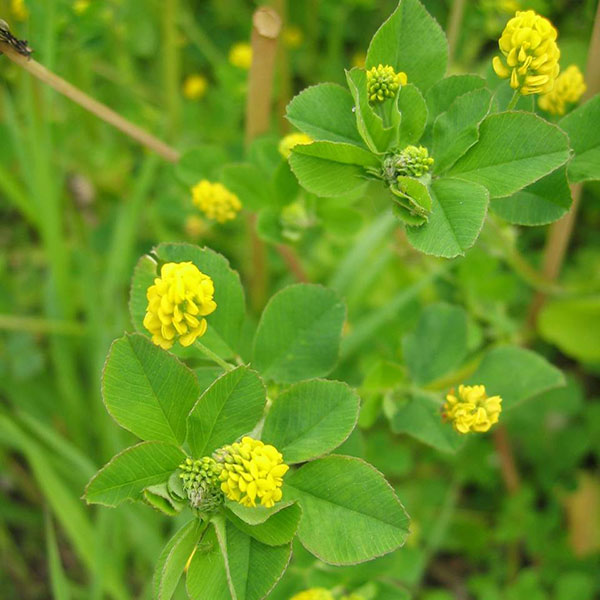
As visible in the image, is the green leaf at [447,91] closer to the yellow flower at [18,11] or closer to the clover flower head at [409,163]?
the clover flower head at [409,163]

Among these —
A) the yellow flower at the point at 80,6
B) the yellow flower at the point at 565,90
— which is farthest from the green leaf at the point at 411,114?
the yellow flower at the point at 80,6

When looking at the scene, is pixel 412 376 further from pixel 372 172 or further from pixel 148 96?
pixel 148 96

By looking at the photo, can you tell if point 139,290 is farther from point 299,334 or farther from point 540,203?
point 540,203

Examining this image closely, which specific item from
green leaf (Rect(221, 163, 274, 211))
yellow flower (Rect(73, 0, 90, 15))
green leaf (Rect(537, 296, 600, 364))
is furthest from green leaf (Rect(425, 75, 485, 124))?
yellow flower (Rect(73, 0, 90, 15))

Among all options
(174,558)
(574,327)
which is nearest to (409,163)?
(174,558)

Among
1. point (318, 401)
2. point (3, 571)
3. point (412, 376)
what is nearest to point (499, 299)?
point (412, 376)

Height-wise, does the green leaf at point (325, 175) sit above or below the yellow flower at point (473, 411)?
above
